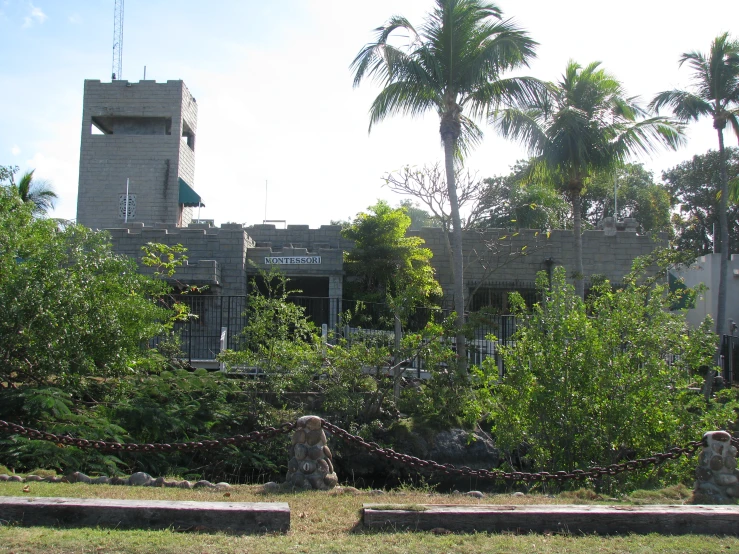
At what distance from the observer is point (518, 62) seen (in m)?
15.4

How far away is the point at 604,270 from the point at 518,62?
1039 centimetres

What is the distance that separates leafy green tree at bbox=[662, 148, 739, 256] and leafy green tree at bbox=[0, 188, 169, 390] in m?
38.5

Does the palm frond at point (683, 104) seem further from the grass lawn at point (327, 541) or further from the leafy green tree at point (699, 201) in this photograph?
the leafy green tree at point (699, 201)

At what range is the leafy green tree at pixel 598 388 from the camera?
9453 mm

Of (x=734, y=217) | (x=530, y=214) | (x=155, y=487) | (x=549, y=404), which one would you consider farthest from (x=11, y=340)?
(x=734, y=217)

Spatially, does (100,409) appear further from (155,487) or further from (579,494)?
(579,494)

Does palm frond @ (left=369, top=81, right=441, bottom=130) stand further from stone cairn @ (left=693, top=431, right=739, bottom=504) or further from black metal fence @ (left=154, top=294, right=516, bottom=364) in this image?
Result: stone cairn @ (left=693, top=431, right=739, bottom=504)

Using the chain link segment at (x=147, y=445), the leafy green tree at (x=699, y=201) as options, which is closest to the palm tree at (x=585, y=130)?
the chain link segment at (x=147, y=445)

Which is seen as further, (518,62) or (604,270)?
(604,270)

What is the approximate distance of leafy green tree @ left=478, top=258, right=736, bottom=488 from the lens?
9.45 metres

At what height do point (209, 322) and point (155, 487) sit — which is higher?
point (209, 322)

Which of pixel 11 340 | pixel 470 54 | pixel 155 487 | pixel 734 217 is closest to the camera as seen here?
pixel 155 487

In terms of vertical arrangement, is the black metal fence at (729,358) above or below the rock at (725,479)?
above

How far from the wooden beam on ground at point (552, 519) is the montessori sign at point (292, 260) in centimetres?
1437
